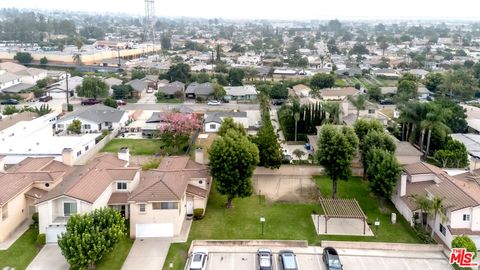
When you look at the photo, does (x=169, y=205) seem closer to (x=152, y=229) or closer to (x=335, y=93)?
(x=152, y=229)

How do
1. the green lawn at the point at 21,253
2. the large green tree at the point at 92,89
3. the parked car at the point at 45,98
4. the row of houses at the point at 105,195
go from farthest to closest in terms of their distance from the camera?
the parked car at the point at 45,98, the large green tree at the point at 92,89, the row of houses at the point at 105,195, the green lawn at the point at 21,253

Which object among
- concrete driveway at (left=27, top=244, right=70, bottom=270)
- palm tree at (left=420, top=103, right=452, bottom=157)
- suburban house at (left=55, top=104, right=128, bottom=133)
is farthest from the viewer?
suburban house at (left=55, top=104, right=128, bottom=133)

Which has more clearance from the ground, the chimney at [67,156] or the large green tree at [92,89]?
the large green tree at [92,89]

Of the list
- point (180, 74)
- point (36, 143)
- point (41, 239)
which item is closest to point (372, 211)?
point (41, 239)

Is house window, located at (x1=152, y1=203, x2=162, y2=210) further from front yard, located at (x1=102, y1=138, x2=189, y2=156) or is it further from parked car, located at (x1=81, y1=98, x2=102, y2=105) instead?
parked car, located at (x1=81, y1=98, x2=102, y2=105)

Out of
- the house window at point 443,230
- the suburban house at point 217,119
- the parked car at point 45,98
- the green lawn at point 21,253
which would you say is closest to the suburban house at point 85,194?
the green lawn at point 21,253

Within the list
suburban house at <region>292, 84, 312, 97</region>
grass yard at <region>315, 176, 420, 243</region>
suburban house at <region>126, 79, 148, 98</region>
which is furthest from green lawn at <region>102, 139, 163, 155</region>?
suburban house at <region>292, 84, 312, 97</region>

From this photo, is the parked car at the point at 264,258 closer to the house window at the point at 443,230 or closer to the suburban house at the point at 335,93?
the house window at the point at 443,230

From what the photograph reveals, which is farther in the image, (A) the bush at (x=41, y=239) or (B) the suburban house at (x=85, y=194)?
(B) the suburban house at (x=85, y=194)
